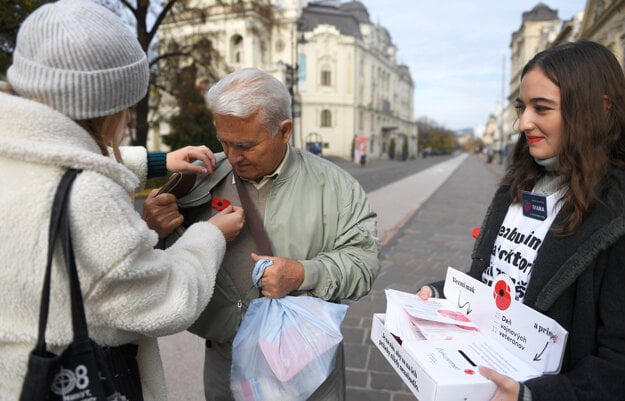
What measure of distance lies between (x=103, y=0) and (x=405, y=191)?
1114cm

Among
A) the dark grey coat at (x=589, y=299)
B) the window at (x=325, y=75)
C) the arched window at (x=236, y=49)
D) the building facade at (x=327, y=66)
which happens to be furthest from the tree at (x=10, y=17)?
the window at (x=325, y=75)

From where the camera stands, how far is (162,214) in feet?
5.53

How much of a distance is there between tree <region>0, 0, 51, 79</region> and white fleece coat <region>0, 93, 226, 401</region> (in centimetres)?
778

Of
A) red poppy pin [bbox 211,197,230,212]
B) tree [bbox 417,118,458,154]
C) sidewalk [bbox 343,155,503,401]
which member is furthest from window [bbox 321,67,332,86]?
red poppy pin [bbox 211,197,230,212]

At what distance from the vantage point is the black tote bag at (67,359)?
3.08 feet

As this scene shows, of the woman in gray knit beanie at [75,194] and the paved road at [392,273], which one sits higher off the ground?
the woman in gray knit beanie at [75,194]

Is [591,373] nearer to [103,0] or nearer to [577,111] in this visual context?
[577,111]

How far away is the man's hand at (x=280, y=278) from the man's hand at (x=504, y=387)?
2.25 feet

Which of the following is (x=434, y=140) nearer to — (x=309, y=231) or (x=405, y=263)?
(x=405, y=263)

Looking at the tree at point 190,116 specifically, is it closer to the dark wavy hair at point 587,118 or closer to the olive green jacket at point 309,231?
the olive green jacket at point 309,231

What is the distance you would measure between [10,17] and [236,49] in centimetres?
4276

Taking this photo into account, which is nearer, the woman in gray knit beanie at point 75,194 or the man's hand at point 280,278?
the woman in gray knit beanie at point 75,194

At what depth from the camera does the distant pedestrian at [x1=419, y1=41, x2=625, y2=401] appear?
1254mm

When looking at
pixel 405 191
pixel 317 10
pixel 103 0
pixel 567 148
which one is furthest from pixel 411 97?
pixel 567 148
